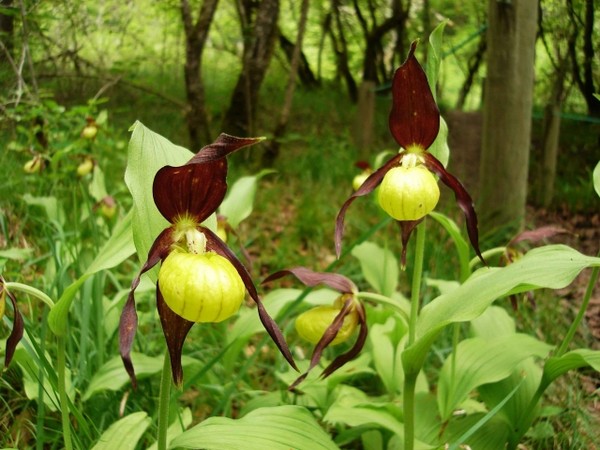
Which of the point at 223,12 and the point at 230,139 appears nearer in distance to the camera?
the point at 230,139

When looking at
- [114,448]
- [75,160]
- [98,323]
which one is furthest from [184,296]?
[75,160]

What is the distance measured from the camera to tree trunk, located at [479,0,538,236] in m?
2.72

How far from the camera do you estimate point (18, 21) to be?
260 cm

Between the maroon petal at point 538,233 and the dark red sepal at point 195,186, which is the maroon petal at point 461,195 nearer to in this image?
the maroon petal at point 538,233

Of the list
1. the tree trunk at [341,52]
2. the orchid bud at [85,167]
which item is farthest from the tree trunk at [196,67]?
the tree trunk at [341,52]

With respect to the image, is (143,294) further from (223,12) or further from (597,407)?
(223,12)

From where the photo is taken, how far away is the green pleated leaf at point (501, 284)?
0.99m

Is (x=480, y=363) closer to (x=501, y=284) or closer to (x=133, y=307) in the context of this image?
(x=501, y=284)

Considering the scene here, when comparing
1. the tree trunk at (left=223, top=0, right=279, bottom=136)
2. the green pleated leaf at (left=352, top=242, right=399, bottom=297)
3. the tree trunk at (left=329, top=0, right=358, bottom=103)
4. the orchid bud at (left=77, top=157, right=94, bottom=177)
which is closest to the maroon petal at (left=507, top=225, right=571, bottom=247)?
the green pleated leaf at (left=352, top=242, right=399, bottom=297)

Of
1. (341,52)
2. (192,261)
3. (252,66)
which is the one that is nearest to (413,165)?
(192,261)

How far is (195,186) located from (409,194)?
1.59 ft

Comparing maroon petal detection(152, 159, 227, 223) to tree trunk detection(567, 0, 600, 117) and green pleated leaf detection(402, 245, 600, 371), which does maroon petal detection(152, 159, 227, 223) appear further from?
tree trunk detection(567, 0, 600, 117)

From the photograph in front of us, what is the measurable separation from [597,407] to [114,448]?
1501 millimetres

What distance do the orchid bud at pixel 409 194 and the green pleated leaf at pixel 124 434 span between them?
2.36 ft
